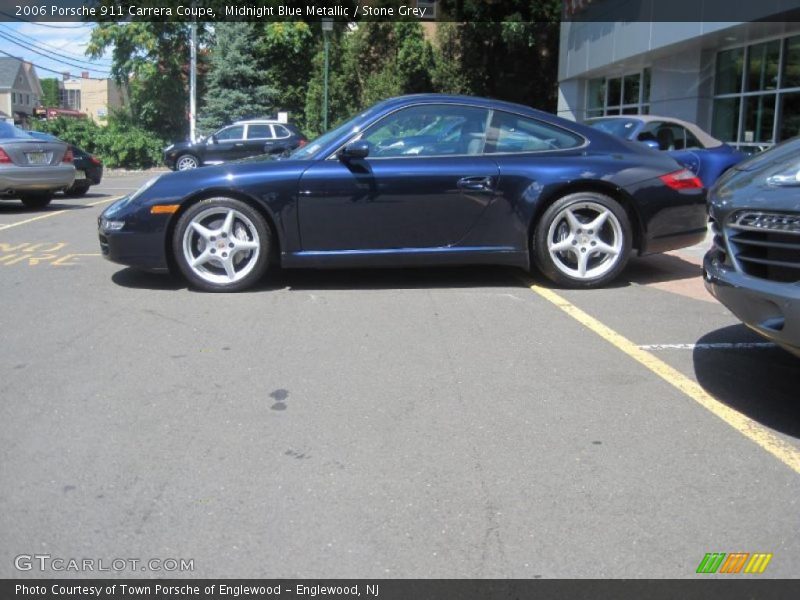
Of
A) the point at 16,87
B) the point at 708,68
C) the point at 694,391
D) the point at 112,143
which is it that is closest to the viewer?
the point at 694,391

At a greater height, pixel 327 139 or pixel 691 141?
pixel 691 141

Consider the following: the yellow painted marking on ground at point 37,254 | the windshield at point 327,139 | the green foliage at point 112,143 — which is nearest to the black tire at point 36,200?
the yellow painted marking on ground at point 37,254

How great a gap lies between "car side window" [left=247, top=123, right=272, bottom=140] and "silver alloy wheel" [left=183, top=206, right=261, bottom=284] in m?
17.2

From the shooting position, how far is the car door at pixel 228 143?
2283 centimetres

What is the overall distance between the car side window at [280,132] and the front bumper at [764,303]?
65.8 ft

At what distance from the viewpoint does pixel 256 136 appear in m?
22.8

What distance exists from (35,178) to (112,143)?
Result: 1672 cm

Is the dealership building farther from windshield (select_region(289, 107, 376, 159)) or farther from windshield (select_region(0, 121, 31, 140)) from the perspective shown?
windshield (select_region(0, 121, 31, 140))

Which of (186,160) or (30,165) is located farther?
(186,160)

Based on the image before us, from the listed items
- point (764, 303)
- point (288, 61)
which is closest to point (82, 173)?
point (764, 303)

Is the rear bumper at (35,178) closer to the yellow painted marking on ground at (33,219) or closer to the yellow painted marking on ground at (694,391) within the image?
the yellow painted marking on ground at (33,219)

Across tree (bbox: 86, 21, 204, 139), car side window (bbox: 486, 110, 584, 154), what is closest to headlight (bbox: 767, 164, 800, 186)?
car side window (bbox: 486, 110, 584, 154)

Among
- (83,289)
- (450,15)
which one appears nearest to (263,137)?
(450,15)

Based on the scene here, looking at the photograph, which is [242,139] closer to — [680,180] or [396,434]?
[680,180]
